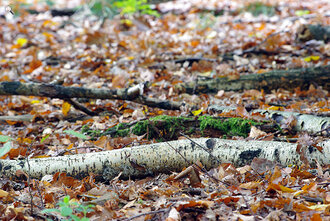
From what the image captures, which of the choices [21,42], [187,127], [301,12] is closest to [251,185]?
[187,127]

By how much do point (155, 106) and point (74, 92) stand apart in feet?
3.48

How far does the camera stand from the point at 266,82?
208 inches

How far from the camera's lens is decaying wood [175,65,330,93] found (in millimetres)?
5273

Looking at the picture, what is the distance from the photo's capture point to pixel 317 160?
9.43 feet

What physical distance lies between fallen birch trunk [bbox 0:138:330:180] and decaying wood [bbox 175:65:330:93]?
90.4 inches

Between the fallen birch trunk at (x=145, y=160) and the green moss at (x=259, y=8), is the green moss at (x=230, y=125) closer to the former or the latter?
the fallen birch trunk at (x=145, y=160)

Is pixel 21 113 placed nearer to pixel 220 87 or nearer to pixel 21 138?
pixel 21 138

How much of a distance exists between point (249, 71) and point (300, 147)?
126 inches

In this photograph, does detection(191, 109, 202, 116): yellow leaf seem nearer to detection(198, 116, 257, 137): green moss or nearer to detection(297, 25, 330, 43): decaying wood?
detection(198, 116, 257, 137): green moss

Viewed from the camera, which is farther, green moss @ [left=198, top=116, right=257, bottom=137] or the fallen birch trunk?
green moss @ [left=198, top=116, right=257, bottom=137]

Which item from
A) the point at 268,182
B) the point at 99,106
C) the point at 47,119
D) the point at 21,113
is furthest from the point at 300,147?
the point at 21,113

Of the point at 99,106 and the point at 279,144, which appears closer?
the point at 279,144

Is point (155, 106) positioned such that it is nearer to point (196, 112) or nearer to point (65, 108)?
point (196, 112)

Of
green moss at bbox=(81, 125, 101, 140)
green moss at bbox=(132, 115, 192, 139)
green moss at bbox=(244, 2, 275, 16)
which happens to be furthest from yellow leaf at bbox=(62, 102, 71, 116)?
green moss at bbox=(244, 2, 275, 16)
